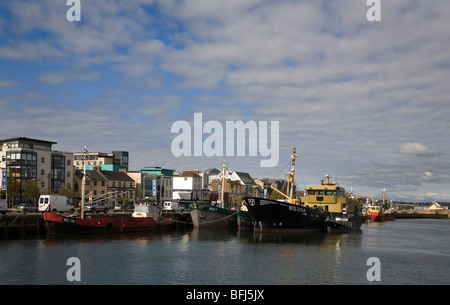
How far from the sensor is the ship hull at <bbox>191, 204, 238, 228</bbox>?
249 ft

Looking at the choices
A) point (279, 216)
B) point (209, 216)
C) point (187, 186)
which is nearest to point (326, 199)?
point (279, 216)

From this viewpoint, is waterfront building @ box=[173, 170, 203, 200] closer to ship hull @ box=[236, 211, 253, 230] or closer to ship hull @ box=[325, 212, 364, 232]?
ship hull @ box=[236, 211, 253, 230]

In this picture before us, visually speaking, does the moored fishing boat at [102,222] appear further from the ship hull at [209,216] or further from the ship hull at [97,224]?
the ship hull at [209,216]

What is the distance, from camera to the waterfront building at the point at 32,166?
9950 cm

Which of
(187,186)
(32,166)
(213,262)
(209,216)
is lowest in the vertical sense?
(213,262)

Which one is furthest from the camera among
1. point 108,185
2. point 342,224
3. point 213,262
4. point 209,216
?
point 108,185

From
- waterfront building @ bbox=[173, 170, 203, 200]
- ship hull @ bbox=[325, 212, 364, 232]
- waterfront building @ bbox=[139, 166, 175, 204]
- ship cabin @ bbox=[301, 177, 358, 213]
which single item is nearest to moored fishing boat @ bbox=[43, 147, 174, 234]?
ship cabin @ bbox=[301, 177, 358, 213]

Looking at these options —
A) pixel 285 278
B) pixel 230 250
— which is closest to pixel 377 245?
pixel 230 250

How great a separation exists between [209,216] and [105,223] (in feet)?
73.0

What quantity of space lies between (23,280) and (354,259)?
30182mm

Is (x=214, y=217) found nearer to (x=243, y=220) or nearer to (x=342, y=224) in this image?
(x=243, y=220)

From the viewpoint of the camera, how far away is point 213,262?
131 ft

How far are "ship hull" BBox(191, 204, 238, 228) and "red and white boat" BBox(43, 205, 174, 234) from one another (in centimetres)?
551

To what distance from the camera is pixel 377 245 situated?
188ft
